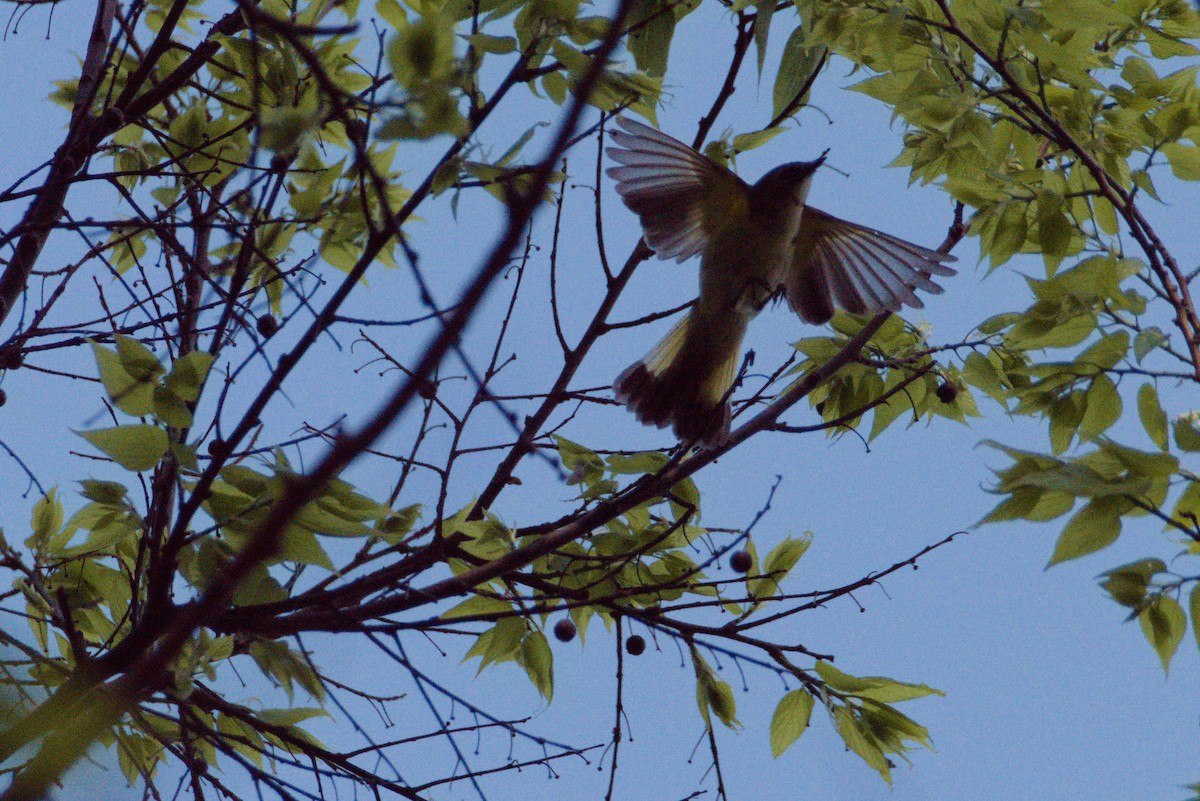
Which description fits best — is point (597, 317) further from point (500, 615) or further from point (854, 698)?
point (854, 698)

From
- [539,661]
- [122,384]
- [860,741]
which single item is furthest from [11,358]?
[860,741]

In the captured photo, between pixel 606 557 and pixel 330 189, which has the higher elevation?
pixel 330 189

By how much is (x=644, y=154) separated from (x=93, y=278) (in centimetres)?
163

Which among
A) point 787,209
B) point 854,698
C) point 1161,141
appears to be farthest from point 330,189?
point 1161,141

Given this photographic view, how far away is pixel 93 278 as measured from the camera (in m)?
2.98

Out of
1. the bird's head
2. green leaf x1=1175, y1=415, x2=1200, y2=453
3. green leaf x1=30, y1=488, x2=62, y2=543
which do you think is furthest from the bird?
green leaf x1=30, y1=488, x2=62, y2=543

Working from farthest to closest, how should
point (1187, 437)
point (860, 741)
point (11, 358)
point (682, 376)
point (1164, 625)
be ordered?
point (682, 376)
point (11, 358)
point (860, 741)
point (1164, 625)
point (1187, 437)

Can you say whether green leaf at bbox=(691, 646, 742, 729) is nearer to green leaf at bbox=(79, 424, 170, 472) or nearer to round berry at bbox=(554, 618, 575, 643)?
round berry at bbox=(554, 618, 575, 643)

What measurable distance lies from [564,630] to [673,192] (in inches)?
55.7

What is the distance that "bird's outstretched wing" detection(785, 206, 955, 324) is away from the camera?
10.5ft

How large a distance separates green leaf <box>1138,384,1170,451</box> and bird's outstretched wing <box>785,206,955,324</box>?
2.98 feet

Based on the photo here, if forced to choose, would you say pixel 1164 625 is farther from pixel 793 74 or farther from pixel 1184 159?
pixel 793 74

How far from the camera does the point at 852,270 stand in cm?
348

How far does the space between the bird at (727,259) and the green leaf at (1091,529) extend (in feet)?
3.95
